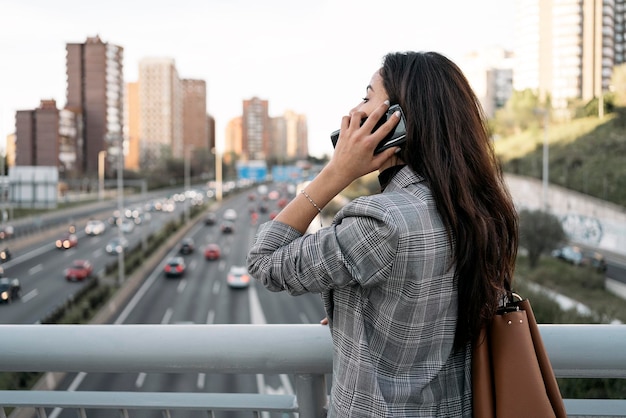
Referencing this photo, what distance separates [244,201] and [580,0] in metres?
39.3

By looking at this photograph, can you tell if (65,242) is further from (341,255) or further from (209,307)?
(341,255)

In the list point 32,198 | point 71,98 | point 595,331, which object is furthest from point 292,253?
point 71,98

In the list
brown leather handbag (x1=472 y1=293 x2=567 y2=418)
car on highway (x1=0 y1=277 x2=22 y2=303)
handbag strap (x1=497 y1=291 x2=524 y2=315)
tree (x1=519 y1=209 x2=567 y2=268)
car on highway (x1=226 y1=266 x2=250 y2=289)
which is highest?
handbag strap (x1=497 y1=291 x2=524 y2=315)

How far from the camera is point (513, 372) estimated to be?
74cm

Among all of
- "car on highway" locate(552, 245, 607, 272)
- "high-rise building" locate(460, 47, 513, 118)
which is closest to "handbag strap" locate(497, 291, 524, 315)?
"car on highway" locate(552, 245, 607, 272)

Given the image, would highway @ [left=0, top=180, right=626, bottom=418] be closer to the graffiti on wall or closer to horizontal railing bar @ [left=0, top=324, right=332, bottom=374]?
the graffiti on wall

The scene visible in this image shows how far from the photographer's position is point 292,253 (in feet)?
2.42

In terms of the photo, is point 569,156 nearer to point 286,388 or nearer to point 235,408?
point 286,388

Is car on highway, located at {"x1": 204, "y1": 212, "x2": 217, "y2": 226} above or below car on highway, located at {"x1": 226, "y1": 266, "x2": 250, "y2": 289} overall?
above

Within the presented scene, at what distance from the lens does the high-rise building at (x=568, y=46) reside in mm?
8352

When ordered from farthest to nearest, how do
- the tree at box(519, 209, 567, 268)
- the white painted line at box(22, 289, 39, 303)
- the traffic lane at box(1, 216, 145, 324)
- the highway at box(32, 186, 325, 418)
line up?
the white painted line at box(22, 289, 39, 303), the traffic lane at box(1, 216, 145, 324), the tree at box(519, 209, 567, 268), the highway at box(32, 186, 325, 418)

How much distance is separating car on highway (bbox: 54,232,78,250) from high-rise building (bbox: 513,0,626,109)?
2234 centimetres

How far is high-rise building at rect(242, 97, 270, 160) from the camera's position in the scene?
135ft

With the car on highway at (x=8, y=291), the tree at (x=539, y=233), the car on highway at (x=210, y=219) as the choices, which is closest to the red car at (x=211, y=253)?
the car on highway at (x=8, y=291)
